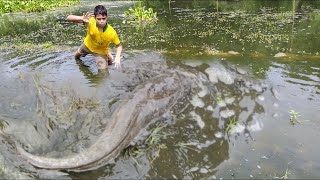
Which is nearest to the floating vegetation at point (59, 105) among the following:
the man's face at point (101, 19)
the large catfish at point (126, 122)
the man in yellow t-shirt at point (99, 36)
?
the large catfish at point (126, 122)

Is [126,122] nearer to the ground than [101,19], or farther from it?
nearer to the ground

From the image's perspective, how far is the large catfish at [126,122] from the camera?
4176 mm

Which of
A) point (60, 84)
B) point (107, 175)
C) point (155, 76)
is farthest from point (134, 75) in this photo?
point (107, 175)

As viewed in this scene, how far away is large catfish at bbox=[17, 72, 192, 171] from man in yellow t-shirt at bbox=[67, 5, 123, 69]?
A: 100 centimetres

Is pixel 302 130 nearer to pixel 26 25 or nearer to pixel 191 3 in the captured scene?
pixel 26 25

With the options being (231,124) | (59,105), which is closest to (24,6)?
(59,105)

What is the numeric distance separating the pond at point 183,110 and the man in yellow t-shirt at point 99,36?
0.28m

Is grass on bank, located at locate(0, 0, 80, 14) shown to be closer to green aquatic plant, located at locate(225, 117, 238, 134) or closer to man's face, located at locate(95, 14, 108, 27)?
man's face, located at locate(95, 14, 108, 27)

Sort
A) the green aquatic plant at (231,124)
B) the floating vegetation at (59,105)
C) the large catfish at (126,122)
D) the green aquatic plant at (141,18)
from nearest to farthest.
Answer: the large catfish at (126,122), the floating vegetation at (59,105), the green aquatic plant at (231,124), the green aquatic plant at (141,18)

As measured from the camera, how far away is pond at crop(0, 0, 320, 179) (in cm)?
446

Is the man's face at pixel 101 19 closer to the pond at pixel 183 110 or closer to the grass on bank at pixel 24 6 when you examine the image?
the pond at pixel 183 110

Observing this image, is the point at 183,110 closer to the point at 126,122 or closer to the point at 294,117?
the point at 126,122

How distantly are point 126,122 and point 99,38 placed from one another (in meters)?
2.48

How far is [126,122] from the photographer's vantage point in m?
4.81
